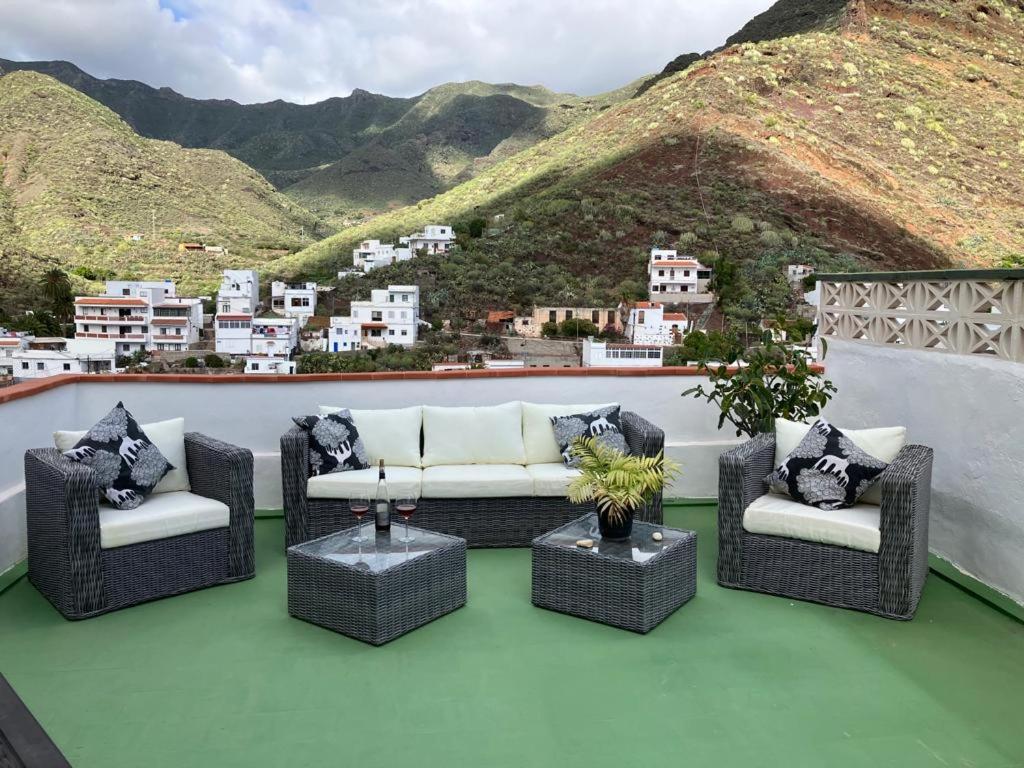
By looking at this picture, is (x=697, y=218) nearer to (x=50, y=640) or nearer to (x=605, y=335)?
(x=605, y=335)

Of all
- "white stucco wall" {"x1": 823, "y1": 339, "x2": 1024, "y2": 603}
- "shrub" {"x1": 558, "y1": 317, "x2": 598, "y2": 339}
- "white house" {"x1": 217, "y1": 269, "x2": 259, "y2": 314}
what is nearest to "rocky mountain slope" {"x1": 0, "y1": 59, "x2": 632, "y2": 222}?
"white house" {"x1": 217, "y1": 269, "x2": 259, "y2": 314}

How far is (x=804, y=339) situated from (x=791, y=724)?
275 centimetres

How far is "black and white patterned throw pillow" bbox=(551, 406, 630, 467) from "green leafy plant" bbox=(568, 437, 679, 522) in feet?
2.67

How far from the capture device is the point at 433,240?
29.4 m

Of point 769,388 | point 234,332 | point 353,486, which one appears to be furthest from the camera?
point 234,332

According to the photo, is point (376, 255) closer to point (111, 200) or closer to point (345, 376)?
point (111, 200)

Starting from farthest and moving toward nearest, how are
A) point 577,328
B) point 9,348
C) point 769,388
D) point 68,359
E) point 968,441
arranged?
point 577,328 → point 68,359 → point 9,348 → point 769,388 → point 968,441

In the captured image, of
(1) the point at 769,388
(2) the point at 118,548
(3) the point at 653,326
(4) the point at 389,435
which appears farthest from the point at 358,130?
(2) the point at 118,548

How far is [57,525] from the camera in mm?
3062

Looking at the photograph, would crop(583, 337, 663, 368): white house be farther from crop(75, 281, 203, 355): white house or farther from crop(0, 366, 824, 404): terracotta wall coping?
crop(0, 366, 824, 404): terracotta wall coping

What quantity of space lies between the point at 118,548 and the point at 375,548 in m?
1.05

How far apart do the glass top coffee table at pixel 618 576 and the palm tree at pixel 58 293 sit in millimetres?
26051

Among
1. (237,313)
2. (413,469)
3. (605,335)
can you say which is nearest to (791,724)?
(413,469)

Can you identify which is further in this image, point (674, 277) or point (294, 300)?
point (294, 300)
